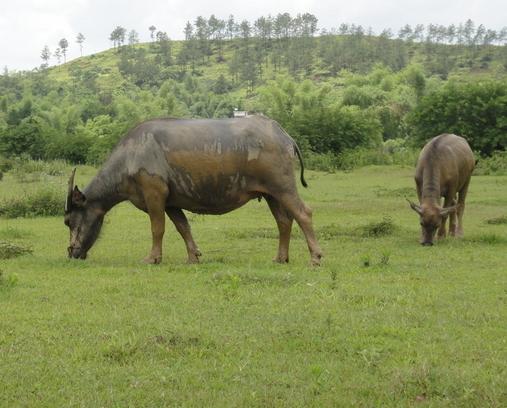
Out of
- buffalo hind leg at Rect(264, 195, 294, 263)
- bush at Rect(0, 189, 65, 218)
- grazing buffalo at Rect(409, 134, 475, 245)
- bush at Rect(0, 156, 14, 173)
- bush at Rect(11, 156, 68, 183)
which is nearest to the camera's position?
buffalo hind leg at Rect(264, 195, 294, 263)

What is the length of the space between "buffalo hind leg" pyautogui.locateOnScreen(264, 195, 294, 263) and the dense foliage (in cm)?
2595

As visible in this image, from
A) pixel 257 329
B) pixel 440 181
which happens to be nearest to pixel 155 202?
pixel 257 329

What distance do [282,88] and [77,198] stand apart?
67.7 metres

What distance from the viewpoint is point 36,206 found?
1841cm

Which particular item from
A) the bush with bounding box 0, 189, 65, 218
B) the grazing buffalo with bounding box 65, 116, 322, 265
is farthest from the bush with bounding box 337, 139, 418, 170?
the grazing buffalo with bounding box 65, 116, 322, 265

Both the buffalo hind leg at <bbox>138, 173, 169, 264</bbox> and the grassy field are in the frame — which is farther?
the buffalo hind leg at <bbox>138, 173, 169, 264</bbox>

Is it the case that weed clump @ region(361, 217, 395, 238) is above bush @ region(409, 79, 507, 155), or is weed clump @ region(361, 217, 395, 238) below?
above

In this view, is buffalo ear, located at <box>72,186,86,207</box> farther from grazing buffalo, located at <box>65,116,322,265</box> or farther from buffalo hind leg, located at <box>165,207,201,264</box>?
buffalo hind leg, located at <box>165,207,201,264</box>

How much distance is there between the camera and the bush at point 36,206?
18.3 metres

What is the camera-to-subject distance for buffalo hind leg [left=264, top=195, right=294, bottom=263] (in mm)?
10820

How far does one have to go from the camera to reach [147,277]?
934 cm

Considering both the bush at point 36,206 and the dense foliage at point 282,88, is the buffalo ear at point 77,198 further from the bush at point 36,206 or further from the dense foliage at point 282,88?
the dense foliage at point 282,88

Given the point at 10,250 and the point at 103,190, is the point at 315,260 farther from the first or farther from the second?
the point at 10,250

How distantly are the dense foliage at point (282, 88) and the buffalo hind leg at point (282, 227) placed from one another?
85.1 feet
